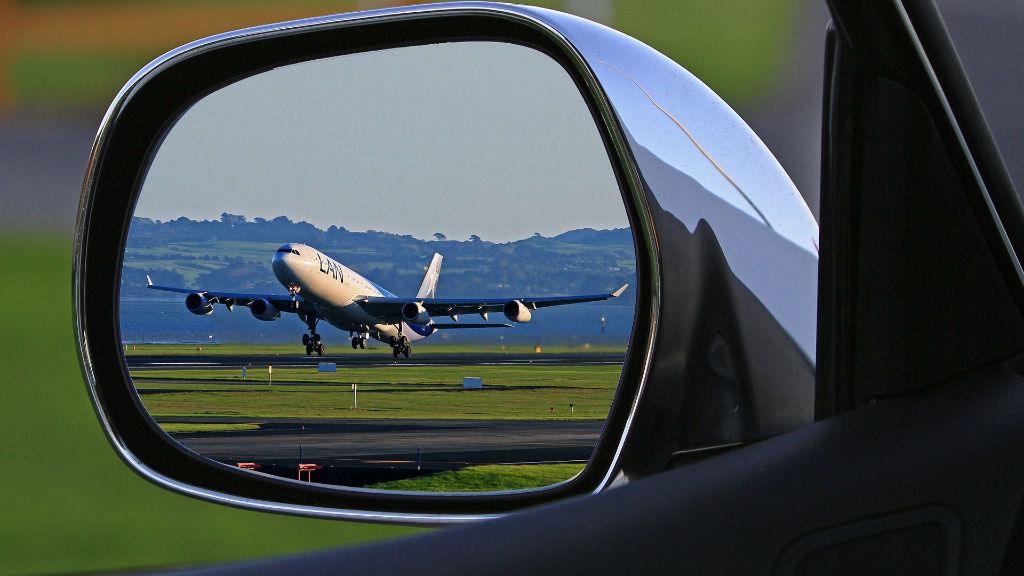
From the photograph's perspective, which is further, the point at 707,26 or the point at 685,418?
the point at 707,26

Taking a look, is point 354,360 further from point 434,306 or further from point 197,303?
point 197,303

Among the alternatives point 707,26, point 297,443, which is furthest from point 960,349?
point 297,443

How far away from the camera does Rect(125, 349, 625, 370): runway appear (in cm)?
3161

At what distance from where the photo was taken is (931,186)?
74 cm

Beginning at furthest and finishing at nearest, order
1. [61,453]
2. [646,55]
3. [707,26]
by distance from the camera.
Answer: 1. [61,453]
2. [707,26]
3. [646,55]

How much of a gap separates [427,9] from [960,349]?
69cm

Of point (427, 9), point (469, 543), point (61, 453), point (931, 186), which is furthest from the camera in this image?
point (61, 453)

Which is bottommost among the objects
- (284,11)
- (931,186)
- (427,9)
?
(931,186)

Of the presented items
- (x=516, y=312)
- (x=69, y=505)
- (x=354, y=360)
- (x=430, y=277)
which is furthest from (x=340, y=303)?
(x=69, y=505)

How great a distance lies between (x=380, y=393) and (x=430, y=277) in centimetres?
431

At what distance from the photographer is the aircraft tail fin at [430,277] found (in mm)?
30156

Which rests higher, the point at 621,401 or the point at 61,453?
the point at 621,401

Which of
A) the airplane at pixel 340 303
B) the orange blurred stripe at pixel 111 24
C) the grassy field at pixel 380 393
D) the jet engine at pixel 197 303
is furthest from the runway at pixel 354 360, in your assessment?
the orange blurred stripe at pixel 111 24

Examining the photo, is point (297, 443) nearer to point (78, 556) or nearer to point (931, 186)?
point (78, 556)
